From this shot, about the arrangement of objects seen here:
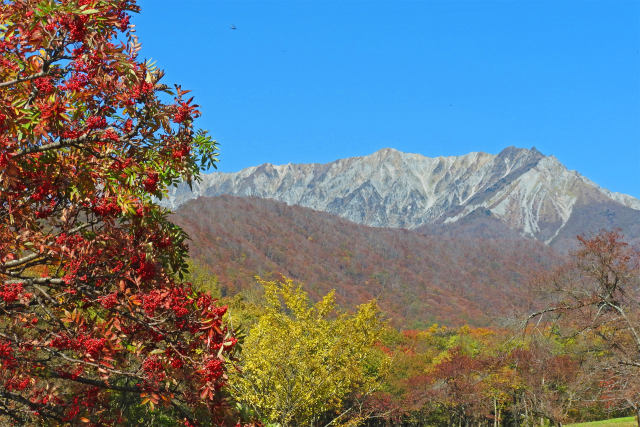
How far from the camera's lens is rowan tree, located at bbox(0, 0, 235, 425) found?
412 cm

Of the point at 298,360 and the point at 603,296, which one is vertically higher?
the point at 603,296

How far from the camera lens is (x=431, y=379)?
157 feet

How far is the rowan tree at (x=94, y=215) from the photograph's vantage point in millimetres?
4117

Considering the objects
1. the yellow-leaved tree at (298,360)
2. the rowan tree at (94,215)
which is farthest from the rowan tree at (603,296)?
the rowan tree at (94,215)

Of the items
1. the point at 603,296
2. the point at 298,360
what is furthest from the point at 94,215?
the point at 603,296

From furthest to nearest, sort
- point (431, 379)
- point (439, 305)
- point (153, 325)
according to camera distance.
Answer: point (439, 305) < point (431, 379) < point (153, 325)

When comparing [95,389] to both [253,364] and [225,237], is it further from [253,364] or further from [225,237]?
[225,237]

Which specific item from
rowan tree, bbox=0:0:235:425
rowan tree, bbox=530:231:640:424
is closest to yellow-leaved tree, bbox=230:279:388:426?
rowan tree, bbox=530:231:640:424

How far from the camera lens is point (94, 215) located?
5070 mm

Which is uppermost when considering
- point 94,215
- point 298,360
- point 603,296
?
point 603,296

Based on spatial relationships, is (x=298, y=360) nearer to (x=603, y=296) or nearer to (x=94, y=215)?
(x=603, y=296)

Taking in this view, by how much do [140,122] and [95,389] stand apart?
2258 mm

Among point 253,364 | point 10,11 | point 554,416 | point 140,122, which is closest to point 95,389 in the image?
point 140,122

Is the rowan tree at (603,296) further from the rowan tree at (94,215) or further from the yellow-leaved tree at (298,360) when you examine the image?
the rowan tree at (94,215)
